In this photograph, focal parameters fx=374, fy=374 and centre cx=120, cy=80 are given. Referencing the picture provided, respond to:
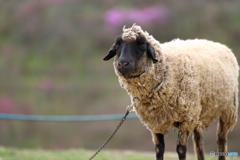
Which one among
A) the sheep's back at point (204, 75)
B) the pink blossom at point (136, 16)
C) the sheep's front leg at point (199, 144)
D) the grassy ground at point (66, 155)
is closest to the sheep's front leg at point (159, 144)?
the sheep's back at point (204, 75)

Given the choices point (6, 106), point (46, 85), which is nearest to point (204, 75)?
point (46, 85)

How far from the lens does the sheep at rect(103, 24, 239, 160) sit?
3934 mm

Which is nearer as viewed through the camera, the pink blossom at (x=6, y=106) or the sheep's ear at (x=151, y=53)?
the sheep's ear at (x=151, y=53)

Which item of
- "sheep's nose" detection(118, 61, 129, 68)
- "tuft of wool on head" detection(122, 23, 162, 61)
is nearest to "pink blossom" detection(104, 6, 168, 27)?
"tuft of wool on head" detection(122, 23, 162, 61)

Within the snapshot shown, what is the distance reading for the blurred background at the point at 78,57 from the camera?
12.4m

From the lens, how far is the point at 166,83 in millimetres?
4027

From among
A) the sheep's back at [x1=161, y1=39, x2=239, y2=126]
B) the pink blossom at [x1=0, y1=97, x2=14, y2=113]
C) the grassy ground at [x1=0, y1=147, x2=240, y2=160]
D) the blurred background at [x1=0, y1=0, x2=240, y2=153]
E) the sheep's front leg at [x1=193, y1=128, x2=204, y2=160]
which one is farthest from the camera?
the pink blossom at [x1=0, y1=97, x2=14, y2=113]

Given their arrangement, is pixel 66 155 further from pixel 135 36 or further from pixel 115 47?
pixel 135 36

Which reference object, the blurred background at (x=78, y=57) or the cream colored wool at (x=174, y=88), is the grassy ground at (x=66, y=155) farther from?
the blurred background at (x=78, y=57)

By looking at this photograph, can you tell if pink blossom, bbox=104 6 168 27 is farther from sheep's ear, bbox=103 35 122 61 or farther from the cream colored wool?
sheep's ear, bbox=103 35 122 61

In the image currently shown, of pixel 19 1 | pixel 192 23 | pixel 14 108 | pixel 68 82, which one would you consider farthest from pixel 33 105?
pixel 192 23

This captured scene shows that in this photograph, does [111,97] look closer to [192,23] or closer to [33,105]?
[33,105]

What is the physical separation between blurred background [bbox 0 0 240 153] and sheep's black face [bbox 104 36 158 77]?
8.02m

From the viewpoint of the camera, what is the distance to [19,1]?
16.1 m
